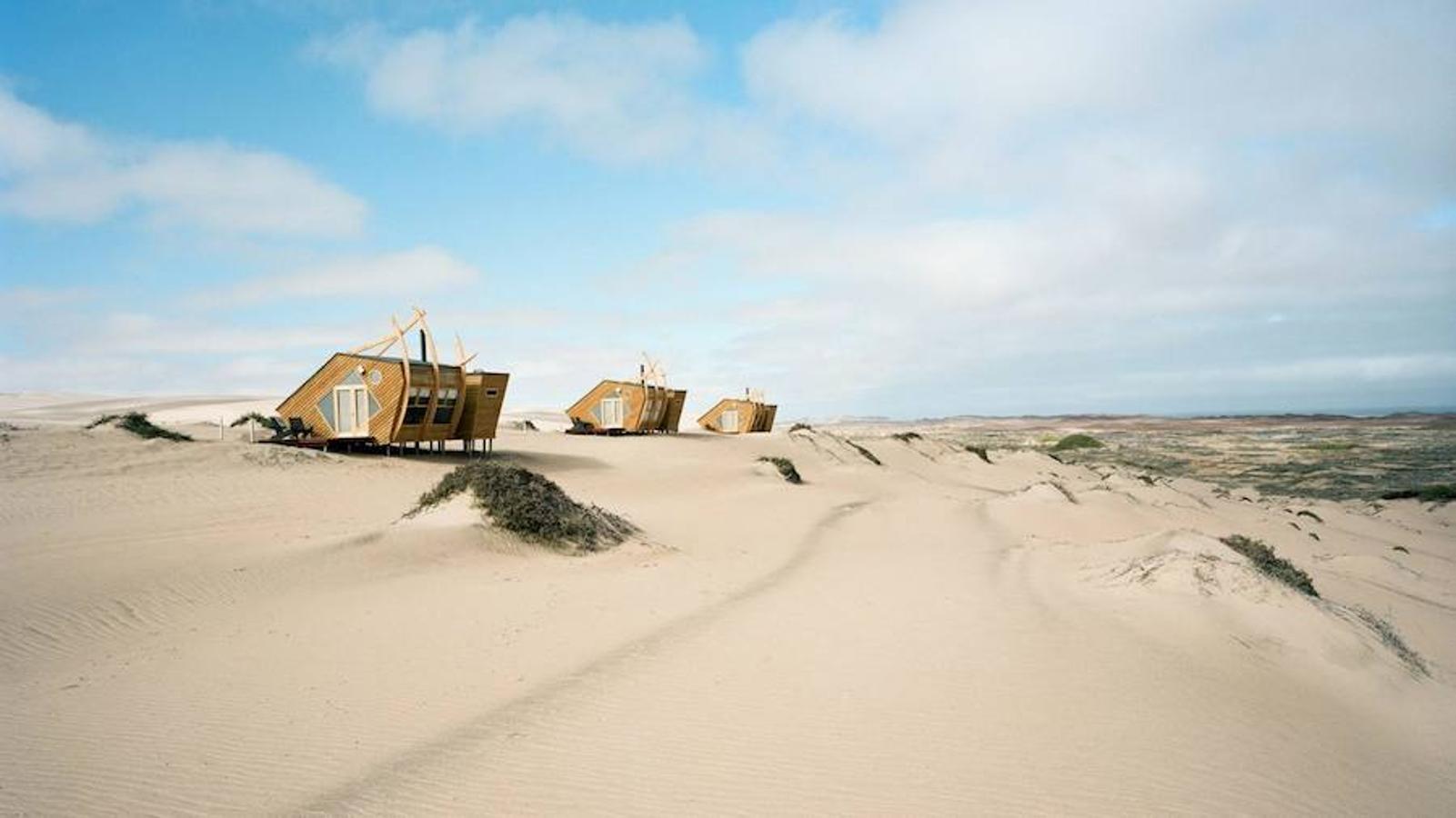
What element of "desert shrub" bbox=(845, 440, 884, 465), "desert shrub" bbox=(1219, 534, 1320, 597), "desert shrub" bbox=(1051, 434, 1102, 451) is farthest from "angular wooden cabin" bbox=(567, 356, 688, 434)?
"desert shrub" bbox=(1051, 434, 1102, 451)

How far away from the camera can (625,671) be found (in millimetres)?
7055

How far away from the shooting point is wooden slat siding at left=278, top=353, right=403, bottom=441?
77.1 feet

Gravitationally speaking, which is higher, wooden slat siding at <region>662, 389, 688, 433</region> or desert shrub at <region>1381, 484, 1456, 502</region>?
wooden slat siding at <region>662, 389, 688, 433</region>

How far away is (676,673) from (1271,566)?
32.7 ft

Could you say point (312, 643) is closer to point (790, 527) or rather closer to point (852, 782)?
point (852, 782)

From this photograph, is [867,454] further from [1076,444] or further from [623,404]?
[1076,444]

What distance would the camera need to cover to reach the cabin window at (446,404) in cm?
2508

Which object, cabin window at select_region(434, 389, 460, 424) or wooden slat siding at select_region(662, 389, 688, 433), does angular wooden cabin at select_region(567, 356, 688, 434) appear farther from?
cabin window at select_region(434, 389, 460, 424)

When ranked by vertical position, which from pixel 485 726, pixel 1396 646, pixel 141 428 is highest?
pixel 141 428

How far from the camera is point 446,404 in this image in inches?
1000

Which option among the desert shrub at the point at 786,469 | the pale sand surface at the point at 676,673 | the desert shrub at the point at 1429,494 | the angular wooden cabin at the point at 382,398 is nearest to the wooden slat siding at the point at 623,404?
the desert shrub at the point at 786,469

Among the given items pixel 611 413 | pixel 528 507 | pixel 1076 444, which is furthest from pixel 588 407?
pixel 1076 444

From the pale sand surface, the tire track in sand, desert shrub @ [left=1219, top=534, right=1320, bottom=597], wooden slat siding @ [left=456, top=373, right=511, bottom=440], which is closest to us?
the tire track in sand

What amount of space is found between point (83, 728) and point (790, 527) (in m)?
14.1
